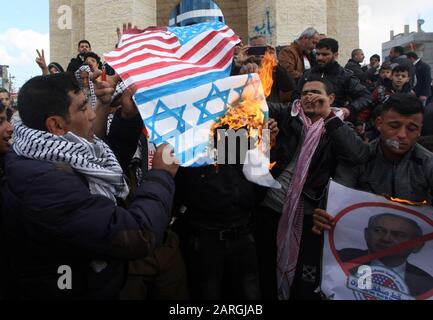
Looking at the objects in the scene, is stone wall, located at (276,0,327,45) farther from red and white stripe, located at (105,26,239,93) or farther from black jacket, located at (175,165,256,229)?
black jacket, located at (175,165,256,229)

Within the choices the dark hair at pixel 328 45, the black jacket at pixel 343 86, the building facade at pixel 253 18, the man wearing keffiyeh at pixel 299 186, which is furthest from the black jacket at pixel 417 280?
the building facade at pixel 253 18

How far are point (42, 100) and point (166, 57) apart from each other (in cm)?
104

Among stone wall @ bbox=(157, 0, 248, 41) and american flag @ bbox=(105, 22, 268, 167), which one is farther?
stone wall @ bbox=(157, 0, 248, 41)

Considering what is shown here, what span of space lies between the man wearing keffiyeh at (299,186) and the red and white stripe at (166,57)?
639 millimetres

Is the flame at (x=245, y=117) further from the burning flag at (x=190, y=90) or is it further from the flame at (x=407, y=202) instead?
the flame at (x=407, y=202)

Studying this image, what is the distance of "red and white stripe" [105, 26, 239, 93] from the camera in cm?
258

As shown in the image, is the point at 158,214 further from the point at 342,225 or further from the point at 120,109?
the point at 342,225

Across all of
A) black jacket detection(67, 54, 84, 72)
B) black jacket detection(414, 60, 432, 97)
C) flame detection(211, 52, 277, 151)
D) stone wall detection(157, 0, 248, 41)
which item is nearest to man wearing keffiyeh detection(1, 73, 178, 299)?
flame detection(211, 52, 277, 151)

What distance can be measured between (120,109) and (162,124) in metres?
0.46

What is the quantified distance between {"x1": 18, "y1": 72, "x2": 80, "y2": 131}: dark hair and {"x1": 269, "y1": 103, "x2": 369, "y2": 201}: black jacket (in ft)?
5.10

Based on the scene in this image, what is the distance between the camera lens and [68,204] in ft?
5.76

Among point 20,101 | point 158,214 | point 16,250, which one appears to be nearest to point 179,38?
point 20,101

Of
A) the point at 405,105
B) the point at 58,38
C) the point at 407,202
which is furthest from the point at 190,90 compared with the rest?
the point at 58,38

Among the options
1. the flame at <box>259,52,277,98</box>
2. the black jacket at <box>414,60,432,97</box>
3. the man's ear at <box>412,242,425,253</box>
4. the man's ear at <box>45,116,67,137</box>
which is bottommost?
the man's ear at <box>412,242,425,253</box>
